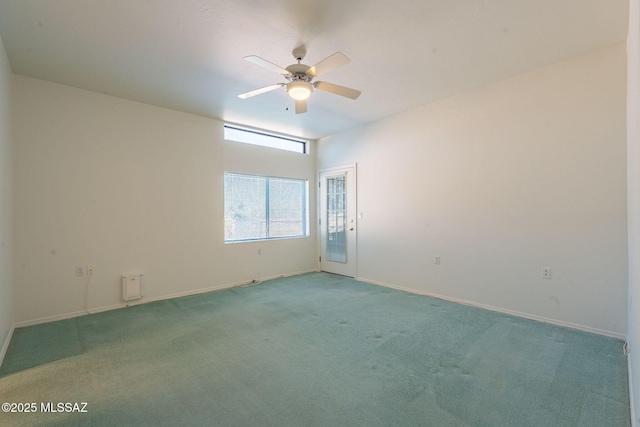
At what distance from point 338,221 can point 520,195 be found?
3.10 meters

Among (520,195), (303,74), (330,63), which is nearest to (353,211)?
(520,195)

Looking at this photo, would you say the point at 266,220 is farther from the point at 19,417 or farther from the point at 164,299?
the point at 19,417

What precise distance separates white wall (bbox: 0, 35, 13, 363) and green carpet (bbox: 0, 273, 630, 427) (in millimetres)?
279

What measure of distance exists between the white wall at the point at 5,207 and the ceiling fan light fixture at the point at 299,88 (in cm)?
260

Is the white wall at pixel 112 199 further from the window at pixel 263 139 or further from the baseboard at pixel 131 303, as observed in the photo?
the window at pixel 263 139

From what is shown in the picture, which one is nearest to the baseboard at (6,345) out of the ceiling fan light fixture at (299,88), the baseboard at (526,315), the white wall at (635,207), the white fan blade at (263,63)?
the white fan blade at (263,63)

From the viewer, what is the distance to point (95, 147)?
3.65m

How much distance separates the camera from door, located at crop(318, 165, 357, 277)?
5.39 metres

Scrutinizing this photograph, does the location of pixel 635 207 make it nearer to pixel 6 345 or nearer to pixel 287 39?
pixel 287 39

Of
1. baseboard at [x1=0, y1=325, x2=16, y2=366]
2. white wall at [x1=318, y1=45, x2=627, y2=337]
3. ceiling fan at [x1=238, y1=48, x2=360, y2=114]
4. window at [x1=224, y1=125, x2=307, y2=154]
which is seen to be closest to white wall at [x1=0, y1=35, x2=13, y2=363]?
baseboard at [x1=0, y1=325, x2=16, y2=366]

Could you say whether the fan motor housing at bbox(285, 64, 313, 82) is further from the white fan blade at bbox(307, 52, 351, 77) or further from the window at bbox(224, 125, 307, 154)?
the window at bbox(224, 125, 307, 154)

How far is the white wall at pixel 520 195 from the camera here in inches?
111

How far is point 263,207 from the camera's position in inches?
213

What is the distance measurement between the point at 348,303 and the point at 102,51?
3903 millimetres
